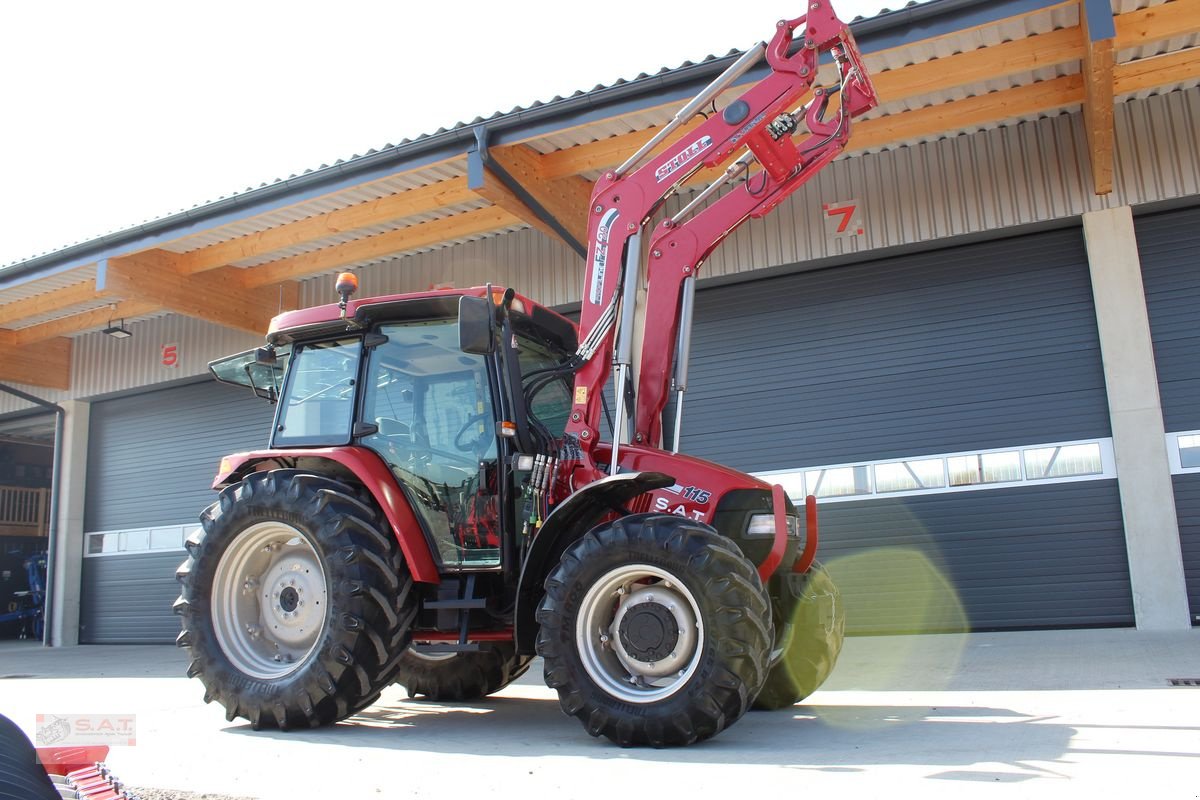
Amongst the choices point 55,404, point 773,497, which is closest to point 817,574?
point 773,497

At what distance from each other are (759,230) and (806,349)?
1398 mm

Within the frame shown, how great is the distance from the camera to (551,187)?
9891 mm

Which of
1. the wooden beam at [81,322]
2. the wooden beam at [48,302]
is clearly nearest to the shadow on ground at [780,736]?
the wooden beam at [48,302]

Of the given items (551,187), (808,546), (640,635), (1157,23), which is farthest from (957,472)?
(640,635)

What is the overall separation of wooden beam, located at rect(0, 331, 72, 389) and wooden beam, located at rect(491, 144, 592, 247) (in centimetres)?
967

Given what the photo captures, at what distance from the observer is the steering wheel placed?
5.34 meters

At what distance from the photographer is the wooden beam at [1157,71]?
8.12m

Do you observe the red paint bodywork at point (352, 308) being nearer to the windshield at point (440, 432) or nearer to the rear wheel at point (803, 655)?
the windshield at point (440, 432)

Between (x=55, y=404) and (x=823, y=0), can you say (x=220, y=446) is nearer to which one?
(x=55, y=404)

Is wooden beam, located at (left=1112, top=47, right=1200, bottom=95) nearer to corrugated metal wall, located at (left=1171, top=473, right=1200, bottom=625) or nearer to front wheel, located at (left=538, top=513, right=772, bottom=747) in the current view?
corrugated metal wall, located at (left=1171, top=473, right=1200, bottom=625)

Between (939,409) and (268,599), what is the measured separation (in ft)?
22.2

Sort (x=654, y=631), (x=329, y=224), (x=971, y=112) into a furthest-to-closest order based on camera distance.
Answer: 1. (x=329, y=224)
2. (x=971, y=112)
3. (x=654, y=631)

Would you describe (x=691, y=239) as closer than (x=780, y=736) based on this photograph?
No

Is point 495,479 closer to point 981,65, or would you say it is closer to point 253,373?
point 253,373
